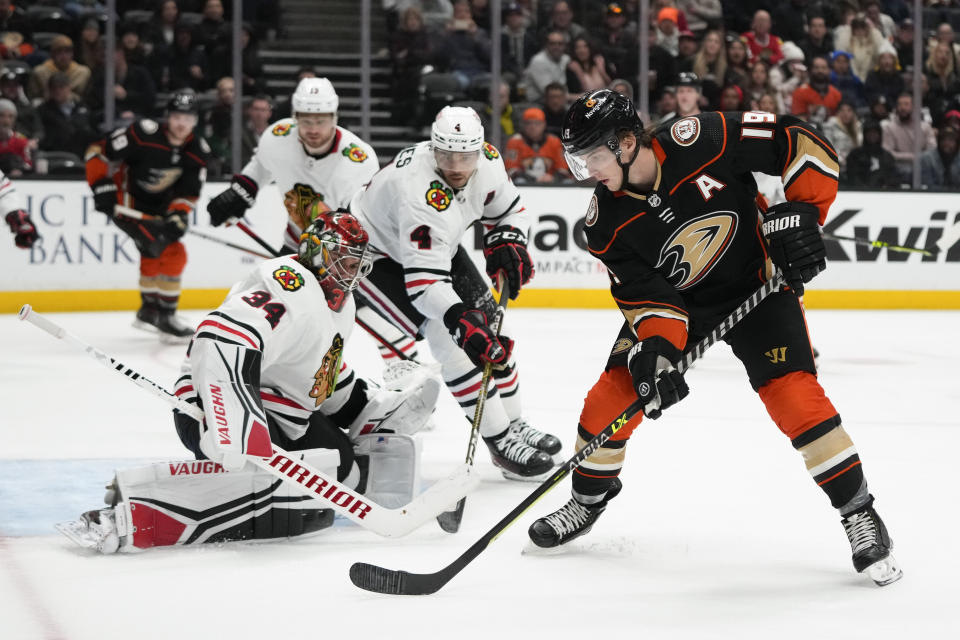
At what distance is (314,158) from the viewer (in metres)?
4.78

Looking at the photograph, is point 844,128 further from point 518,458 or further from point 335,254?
point 335,254

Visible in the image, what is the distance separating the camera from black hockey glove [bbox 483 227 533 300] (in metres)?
3.76

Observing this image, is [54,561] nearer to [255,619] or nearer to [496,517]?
[255,619]

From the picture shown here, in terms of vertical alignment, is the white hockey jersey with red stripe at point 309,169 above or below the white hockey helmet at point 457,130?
below

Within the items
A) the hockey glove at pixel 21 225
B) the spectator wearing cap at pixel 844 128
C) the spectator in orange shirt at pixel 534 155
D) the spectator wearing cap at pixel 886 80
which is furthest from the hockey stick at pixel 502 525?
the spectator wearing cap at pixel 886 80

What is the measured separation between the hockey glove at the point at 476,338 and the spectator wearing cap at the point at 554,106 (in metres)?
5.17

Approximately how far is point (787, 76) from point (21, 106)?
206 inches

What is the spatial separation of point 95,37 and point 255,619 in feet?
20.3

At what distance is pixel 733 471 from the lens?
3861 mm

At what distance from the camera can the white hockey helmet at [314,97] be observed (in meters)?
4.55

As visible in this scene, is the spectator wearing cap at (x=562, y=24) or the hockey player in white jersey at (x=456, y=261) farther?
the spectator wearing cap at (x=562, y=24)

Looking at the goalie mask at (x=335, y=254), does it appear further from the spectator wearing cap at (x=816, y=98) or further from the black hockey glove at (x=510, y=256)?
the spectator wearing cap at (x=816, y=98)

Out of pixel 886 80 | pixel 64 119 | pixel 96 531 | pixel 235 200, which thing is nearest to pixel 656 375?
pixel 96 531

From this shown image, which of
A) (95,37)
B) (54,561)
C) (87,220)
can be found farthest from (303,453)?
(95,37)
